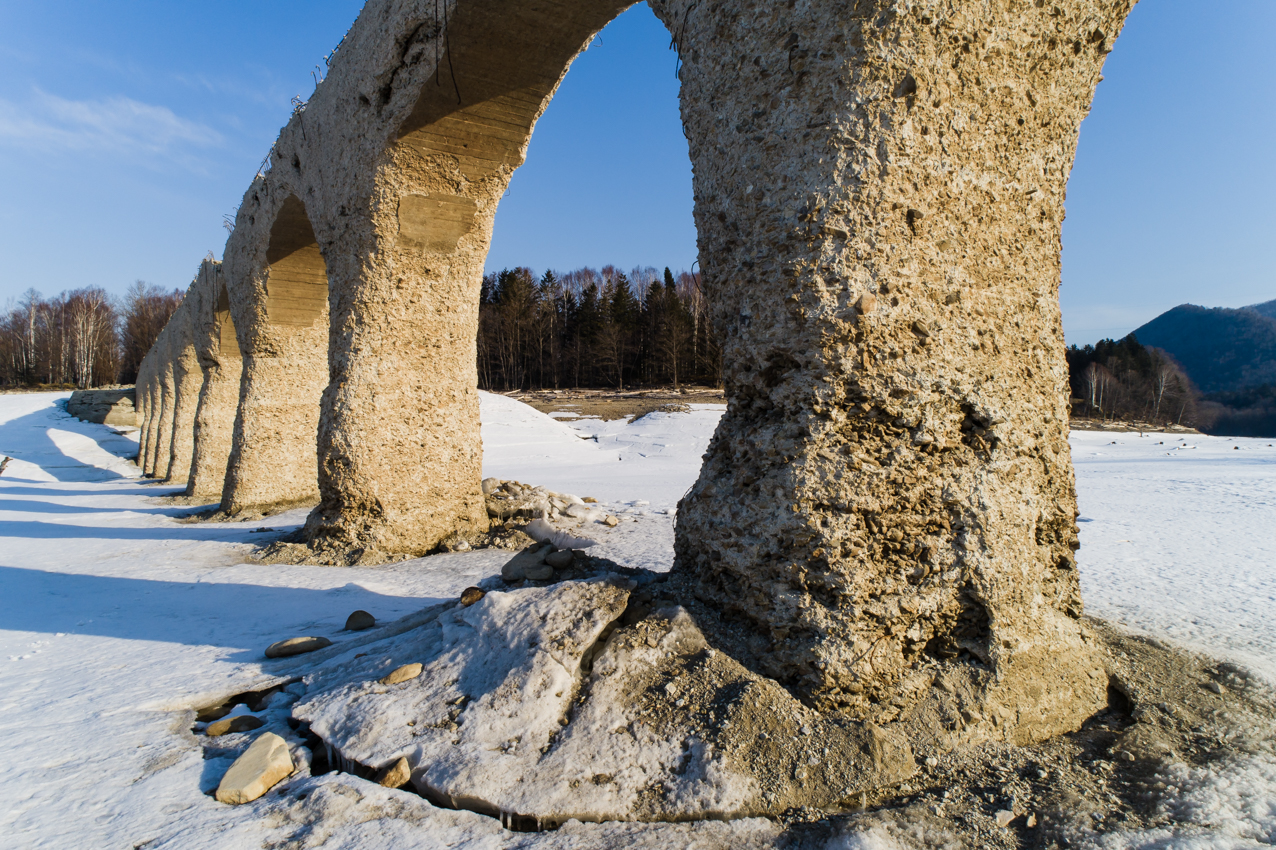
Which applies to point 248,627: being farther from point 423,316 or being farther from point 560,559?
point 423,316

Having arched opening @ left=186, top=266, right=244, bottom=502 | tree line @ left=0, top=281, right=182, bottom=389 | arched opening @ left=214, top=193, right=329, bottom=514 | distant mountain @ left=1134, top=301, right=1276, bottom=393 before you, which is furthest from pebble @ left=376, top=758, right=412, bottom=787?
distant mountain @ left=1134, top=301, right=1276, bottom=393

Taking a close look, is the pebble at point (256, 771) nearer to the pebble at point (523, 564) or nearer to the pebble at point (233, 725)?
the pebble at point (233, 725)

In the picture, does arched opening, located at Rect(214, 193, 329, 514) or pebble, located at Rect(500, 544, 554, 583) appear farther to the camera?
arched opening, located at Rect(214, 193, 329, 514)

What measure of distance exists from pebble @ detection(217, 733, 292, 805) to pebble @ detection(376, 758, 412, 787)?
287mm

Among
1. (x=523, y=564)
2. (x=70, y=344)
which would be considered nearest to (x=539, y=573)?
(x=523, y=564)

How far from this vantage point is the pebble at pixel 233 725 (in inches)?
78.4

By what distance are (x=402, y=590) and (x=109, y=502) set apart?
7565mm

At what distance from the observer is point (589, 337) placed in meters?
34.6

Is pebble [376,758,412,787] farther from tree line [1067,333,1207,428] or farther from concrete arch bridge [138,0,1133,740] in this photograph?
tree line [1067,333,1207,428]

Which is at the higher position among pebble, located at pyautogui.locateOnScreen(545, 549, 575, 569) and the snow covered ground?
pebble, located at pyautogui.locateOnScreen(545, 549, 575, 569)

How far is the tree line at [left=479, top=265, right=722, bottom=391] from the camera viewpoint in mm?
32344

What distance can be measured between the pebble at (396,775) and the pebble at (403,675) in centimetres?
36

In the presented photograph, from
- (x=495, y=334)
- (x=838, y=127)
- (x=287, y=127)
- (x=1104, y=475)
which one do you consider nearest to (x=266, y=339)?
(x=287, y=127)

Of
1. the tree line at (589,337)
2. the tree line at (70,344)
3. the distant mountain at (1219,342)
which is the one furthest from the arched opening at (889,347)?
the distant mountain at (1219,342)
